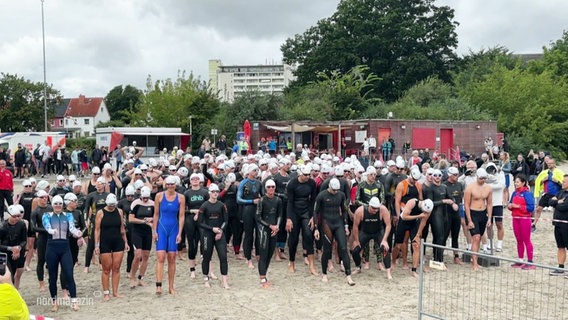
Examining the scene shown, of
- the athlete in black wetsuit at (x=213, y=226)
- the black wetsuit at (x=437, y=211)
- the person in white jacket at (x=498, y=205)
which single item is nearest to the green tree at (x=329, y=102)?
the person in white jacket at (x=498, y=205)

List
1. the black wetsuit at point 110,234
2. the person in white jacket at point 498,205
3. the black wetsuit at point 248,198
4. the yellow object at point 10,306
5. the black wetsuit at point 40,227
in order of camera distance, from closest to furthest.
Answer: the yellow object at point 10,306, the black wetsuit at point 110,234, the black wetsuit at point 40,227, the black wetsuit at point 248,198, the person in white jacket at point 498,205

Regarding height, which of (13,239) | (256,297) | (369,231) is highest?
(13,239)

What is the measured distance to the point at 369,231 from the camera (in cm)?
979

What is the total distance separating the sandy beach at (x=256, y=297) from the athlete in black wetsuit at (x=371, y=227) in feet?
1.57

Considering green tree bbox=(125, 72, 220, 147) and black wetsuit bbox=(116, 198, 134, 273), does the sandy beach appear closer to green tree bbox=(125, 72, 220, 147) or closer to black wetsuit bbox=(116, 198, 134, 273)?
black wetsuit bbox=(116, 198, 134, 273)

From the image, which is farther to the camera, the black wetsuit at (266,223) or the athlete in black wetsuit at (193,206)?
the athlete in black wetsuit at (193,206)

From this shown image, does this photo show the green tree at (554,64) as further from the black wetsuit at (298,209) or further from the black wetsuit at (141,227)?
the black wetsuit at (141,227)

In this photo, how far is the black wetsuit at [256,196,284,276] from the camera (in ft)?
31.3

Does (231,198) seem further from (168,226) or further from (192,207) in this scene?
(168,226)

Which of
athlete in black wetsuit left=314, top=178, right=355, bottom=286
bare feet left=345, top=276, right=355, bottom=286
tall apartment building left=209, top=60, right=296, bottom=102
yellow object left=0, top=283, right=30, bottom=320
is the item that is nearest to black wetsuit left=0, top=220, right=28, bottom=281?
yellow object left=0, top=283, right=30, bottom=320

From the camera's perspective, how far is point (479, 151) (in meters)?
33.8

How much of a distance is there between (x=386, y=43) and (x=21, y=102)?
1374 inches

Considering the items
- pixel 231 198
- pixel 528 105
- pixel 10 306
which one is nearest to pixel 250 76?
pixel 528 105

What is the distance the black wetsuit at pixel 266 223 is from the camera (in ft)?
31.3
